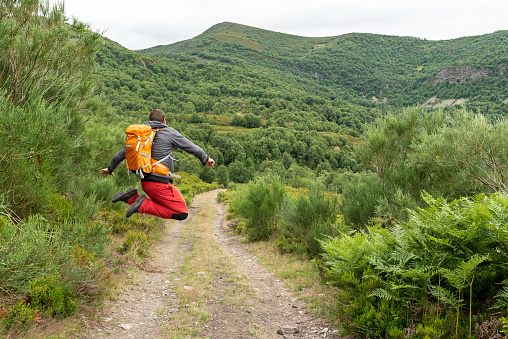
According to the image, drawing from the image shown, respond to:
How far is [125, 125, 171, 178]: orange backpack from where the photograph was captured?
4492 mm

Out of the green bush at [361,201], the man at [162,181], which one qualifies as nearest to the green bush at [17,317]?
the man at [162,181]

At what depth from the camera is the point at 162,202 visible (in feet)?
15.9

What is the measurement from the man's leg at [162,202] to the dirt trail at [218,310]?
1972 mm

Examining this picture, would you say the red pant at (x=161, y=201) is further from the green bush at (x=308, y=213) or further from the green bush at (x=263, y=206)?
the green bush at (x=263, y=206)

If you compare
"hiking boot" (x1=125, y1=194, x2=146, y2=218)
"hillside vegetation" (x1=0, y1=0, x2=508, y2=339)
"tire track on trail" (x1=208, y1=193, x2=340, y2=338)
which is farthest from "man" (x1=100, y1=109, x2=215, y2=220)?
"tire track on trail" (x1=208, y1=193, x2=340, y2=338)

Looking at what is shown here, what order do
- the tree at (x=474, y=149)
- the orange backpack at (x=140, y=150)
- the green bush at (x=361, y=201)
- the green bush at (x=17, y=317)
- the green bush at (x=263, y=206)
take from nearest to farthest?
the green bush at (x=17, y=317)
the orange backpack at (x=140, y=150)
the tree at (x=474, y=149)
the green bush at (x=361, y=201)
the green bush at (x=263, y=206)

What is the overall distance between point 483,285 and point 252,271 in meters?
6.72

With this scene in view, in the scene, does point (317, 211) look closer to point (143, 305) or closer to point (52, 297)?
point (143, 305)

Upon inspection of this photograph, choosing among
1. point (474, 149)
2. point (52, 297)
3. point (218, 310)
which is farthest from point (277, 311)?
point (474, 149)

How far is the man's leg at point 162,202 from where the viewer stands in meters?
4.74

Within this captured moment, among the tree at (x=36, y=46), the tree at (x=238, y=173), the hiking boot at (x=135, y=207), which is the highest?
the tree at (x=36, y=46)

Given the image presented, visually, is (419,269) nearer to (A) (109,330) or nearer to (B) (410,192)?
(A) (109,330)

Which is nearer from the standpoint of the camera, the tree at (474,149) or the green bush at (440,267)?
the green bush at (440,267)

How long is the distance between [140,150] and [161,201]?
0.92 meters
